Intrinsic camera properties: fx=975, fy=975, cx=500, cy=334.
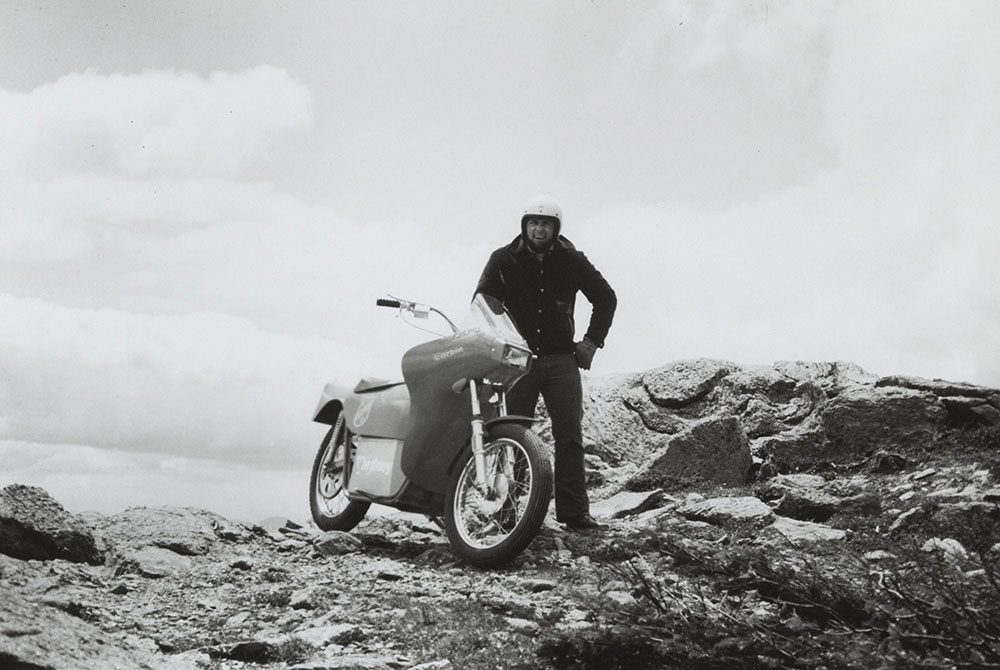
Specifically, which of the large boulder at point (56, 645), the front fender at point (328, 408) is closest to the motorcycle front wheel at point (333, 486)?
the front fender at point (328, 408)

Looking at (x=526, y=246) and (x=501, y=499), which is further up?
(x=526, y=246)

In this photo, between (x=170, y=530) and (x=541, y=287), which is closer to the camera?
(x=541, y=287)

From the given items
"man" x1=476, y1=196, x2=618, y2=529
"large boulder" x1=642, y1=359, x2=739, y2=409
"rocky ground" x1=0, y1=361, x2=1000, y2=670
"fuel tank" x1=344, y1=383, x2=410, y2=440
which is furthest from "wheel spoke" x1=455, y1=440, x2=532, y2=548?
"large boulder" x1=642, y1=359, x2=739, y2=409

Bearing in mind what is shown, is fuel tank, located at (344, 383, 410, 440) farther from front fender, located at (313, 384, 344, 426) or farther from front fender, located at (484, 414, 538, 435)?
front fender, located at (484, 414, 538, 435)

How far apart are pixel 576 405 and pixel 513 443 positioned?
1.44m

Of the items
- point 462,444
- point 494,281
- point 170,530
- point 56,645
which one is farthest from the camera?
point 170,530

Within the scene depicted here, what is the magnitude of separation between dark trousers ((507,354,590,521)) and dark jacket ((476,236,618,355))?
0.13 m

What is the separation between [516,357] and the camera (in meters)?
6.53

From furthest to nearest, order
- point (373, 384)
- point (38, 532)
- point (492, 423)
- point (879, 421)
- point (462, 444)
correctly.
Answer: point (879, 421)
point (373, 384)
point (38, 532)
point (462, 444)
point (492, 423)

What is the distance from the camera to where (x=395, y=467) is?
24.0ft

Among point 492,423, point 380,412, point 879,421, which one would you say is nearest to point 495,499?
point 492,423

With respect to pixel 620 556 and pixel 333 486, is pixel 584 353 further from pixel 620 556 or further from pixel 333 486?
pixel 333 486

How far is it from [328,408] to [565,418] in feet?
7.95

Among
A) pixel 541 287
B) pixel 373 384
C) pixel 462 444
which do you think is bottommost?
pixel 462 444
